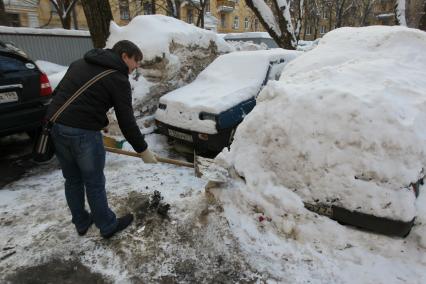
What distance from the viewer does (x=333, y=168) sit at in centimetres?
257

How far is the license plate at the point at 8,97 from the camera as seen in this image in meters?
4.06

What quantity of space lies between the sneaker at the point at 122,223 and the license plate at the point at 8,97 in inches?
90.4

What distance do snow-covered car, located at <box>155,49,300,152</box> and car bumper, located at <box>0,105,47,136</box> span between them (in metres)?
1.69

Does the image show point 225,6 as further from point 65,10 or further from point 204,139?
point 204,139

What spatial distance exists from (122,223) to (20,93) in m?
2.46

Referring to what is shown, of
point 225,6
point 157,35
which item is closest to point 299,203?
point 157,35

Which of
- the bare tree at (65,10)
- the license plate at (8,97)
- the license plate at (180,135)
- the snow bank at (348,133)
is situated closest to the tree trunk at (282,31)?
the license plate at (180,135)

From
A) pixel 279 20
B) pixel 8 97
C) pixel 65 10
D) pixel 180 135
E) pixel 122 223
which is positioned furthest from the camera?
pixel 65 10

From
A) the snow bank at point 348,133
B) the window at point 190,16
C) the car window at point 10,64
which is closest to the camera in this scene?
the snow bank at point 348,133

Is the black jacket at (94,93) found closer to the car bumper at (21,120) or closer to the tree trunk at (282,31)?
the car bumper at (21,120)

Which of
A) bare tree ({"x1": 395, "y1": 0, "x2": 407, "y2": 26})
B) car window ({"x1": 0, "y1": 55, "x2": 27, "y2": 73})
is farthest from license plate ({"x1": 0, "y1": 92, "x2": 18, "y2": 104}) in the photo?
bare tree ({"x1": 395, "y1": 0, "x2": 407, "y2": 26})

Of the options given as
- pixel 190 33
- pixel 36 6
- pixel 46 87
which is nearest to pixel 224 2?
pixel 36 6

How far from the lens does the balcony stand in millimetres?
36656

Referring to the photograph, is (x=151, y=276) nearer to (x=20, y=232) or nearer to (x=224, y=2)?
(x=20, y=232)
